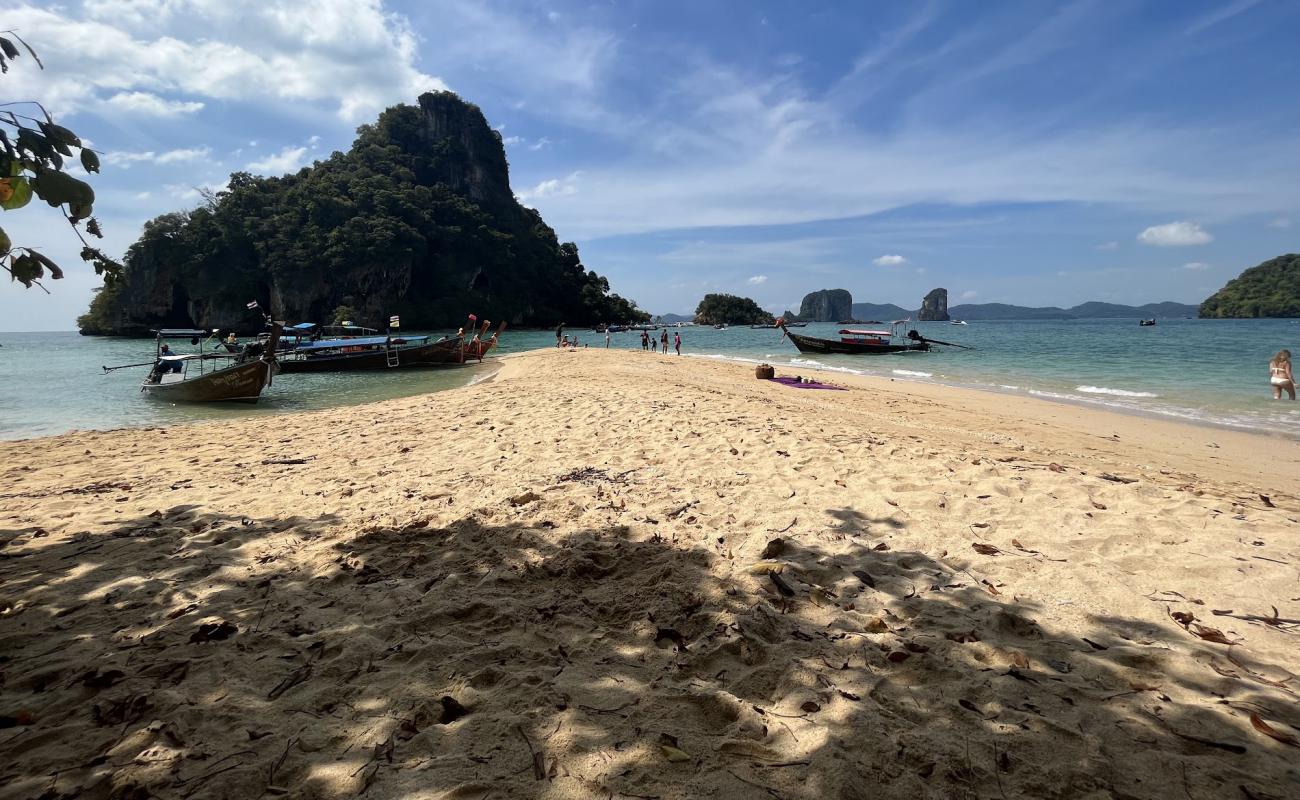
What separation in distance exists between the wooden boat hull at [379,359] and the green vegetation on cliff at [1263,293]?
131441mm

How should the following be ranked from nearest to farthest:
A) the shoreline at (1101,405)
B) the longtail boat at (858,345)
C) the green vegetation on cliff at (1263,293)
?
the shoreline at (1101,405)
the longtail boat at (858,345)
the green vegetation on cliff at (1263,293)

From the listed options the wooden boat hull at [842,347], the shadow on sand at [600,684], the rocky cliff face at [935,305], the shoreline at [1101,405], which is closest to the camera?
the shadow on sand at [600,684]

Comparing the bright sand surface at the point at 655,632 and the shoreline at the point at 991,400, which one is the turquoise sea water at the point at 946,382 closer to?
the shoreline at the point at 991,400

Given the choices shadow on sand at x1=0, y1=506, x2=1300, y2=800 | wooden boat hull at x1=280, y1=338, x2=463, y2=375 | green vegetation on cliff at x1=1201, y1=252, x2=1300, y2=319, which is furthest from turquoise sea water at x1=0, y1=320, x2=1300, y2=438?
green vegetation on cliff at x1=1201, y1=252, x2=1300, y2=319

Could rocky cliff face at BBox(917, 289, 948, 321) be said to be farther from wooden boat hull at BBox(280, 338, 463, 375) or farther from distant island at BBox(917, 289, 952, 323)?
wooden boat hull at BBox(280, 338, 463, 375)

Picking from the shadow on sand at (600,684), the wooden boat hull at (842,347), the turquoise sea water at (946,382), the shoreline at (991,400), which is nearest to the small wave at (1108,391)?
the turquoise sea water at (946,382)

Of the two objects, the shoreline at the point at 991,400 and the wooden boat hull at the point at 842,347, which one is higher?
the wooden boat hull at the point at 842,347

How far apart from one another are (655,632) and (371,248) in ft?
277

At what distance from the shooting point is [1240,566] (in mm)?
3465

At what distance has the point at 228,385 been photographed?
15.7 m

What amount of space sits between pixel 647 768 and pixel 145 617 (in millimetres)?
2945

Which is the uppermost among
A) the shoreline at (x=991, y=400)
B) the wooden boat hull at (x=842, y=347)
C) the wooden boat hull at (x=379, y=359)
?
the wooden boat hull at (x=842, y=347)

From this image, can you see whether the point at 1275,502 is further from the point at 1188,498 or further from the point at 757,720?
the point at 757,720

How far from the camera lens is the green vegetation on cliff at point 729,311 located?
13138cm
